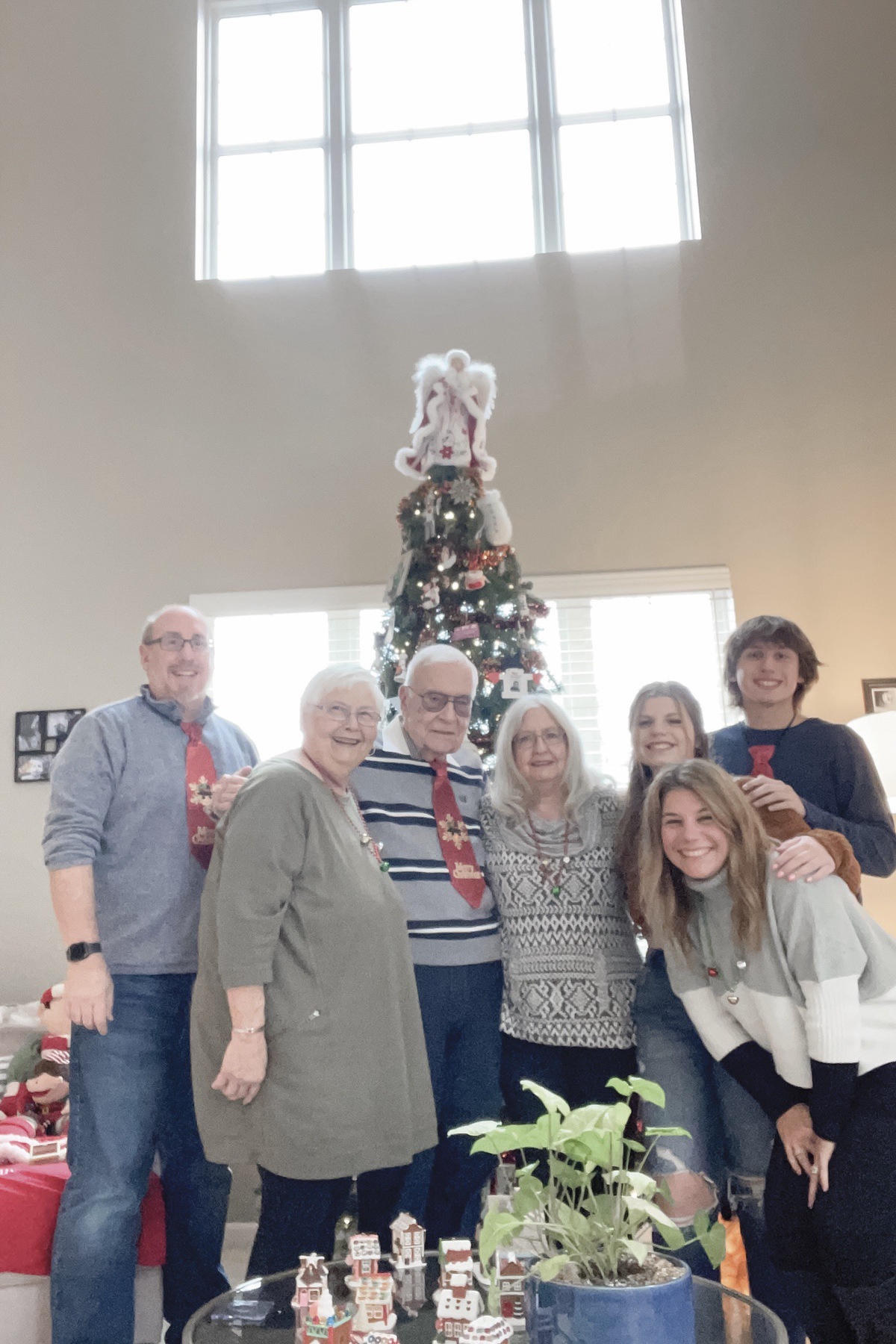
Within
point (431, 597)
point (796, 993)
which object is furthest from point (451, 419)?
point (796, 993)

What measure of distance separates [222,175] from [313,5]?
3.52 feet

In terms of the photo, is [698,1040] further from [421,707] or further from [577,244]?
[577,244]

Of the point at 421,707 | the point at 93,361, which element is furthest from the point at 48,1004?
the point at 93,361

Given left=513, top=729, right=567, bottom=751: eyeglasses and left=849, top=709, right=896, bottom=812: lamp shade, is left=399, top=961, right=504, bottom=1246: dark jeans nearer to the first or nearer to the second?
left=513, top=729, right=567, bottom=751: eyeglasses

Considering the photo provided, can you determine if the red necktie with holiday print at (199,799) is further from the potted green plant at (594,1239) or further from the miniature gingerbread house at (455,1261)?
the potted green plant at (594,1239)

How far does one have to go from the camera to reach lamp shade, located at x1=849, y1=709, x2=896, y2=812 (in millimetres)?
3713

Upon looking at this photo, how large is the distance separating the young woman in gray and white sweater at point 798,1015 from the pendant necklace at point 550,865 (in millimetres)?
251

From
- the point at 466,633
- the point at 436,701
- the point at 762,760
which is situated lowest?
the point at 762,760

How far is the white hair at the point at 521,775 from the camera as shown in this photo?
2.25 metres

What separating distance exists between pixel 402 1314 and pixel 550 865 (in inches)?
36.2

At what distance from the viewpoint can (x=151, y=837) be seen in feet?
7.09

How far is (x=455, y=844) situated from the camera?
88.6 inches

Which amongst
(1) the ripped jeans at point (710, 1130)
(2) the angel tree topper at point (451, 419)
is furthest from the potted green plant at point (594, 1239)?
(2) the angel tree topper at point (451, 419)

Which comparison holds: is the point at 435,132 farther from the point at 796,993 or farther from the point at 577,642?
the point at 796,993
